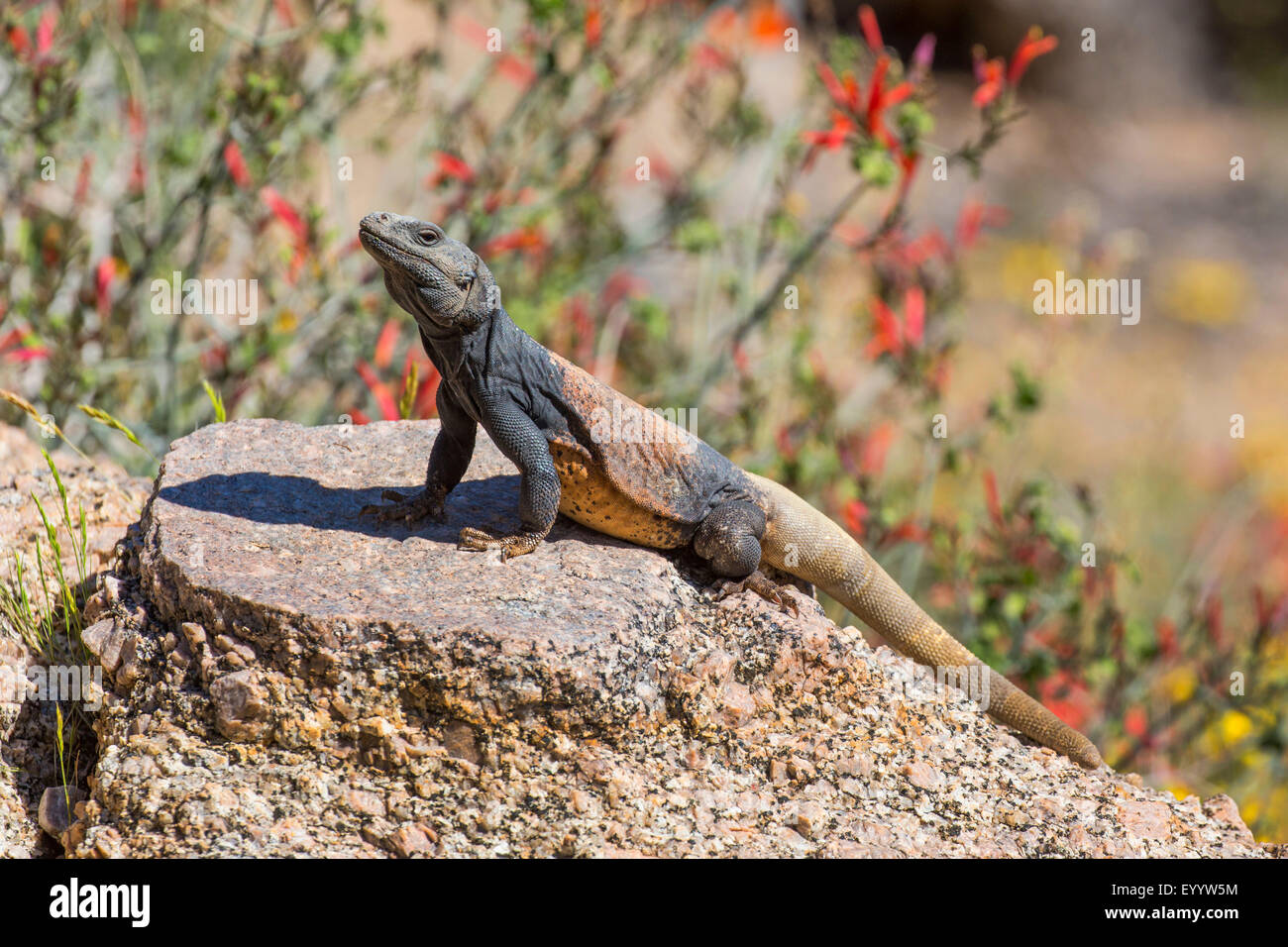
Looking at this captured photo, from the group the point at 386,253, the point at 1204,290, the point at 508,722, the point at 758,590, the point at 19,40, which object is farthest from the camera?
the point at 1204,290

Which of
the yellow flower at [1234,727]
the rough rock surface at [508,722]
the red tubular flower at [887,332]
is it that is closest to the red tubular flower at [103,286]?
the rough rock surface at [508,722]

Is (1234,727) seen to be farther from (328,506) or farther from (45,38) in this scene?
(45,38)

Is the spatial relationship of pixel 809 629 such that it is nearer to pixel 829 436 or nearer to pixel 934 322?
pixel 829 436

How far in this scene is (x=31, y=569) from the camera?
4574mm

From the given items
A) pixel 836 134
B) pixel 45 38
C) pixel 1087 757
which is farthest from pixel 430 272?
Result: pixel 45 38

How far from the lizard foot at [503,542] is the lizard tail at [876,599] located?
94 cm

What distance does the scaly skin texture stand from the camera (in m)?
4.30

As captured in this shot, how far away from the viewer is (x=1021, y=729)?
477 centimetres

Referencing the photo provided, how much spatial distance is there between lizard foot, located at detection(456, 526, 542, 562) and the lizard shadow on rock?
12 cm

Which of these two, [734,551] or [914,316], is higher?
[914,316]

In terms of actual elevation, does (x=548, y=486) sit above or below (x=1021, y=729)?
above

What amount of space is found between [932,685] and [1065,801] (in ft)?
2.00

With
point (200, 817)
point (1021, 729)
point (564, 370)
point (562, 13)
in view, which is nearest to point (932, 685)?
point (1021, 729)

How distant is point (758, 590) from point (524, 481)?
958 millimetres
